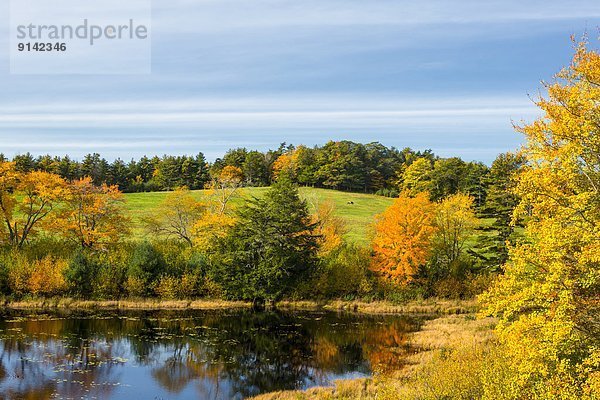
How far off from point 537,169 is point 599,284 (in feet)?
16.1

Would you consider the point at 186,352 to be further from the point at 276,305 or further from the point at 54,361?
the point at 276,305

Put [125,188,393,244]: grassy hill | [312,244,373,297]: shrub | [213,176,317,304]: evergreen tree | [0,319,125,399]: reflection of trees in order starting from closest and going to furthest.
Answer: [0,319,125,399]: reflection of trees < [213,176,317,304]: evergreen tree < [312,244,373,297]: shrub < [125,188,393,244]: grassy hill

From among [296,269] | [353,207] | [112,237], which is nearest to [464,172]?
[353,207]

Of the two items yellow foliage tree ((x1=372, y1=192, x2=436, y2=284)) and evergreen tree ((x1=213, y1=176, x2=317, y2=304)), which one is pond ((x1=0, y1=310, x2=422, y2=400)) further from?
yellow foliage tree ((x1=372, y1=192, x2=436, y2=284))

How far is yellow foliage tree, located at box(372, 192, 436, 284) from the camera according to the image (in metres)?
57.0

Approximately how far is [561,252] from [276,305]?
1742 inches

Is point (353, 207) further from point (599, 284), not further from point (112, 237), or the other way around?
point (599, 284)

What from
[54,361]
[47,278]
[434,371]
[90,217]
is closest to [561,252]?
[434,371]

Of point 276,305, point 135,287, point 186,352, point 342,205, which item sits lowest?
point 276,305

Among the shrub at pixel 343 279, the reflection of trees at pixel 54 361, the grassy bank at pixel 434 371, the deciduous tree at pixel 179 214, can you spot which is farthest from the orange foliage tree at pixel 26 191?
the grassy bank at pixel 434 371

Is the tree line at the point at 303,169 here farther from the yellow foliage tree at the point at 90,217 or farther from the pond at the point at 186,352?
the pond at the point at 186,352

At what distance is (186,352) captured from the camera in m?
38.2

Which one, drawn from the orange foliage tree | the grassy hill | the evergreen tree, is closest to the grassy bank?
the evergreen tree

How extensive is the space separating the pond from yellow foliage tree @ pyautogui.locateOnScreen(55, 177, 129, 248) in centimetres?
1172
